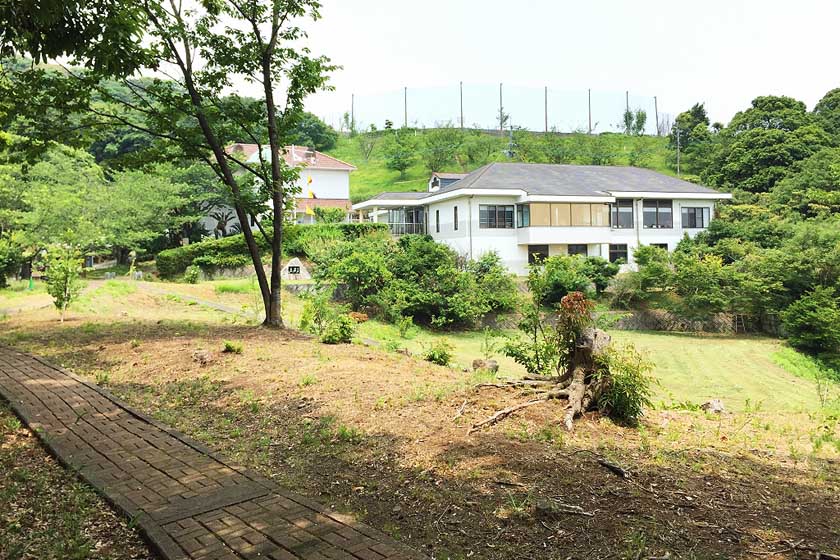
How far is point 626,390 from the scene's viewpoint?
5.64m

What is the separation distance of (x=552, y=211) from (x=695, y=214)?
1070 cm

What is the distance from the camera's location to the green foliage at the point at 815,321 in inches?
873

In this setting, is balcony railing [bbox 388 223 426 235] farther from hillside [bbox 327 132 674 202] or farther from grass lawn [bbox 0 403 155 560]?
grass lawn [bbox 0 403 155 560]

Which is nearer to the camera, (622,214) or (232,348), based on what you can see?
(232,348)

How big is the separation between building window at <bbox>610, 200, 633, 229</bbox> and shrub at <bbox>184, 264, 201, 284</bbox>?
22.8 metres

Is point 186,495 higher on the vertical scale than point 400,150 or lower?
lower

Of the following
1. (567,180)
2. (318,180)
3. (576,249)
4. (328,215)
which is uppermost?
(318,180)

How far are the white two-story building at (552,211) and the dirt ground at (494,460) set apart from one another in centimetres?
2365

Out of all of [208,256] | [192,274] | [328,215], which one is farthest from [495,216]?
[192,274]

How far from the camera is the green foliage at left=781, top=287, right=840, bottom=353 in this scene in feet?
72.7

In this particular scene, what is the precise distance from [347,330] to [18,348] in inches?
221

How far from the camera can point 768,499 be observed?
3.87 m

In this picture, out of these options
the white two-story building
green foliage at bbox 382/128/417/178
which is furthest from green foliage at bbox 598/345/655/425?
green foliage at bbox 382/128/417/178

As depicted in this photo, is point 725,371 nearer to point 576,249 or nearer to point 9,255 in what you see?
point 576,249
